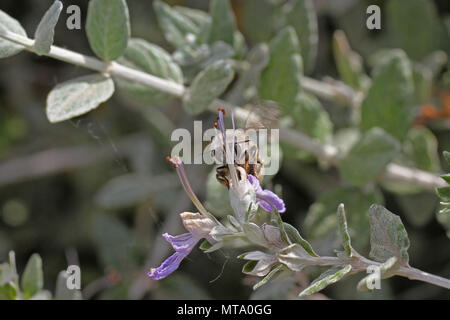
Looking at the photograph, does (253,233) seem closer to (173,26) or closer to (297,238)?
(297,238)

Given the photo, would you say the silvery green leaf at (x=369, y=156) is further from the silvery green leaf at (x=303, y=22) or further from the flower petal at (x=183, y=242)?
the flower petal at (x=183, y=242)

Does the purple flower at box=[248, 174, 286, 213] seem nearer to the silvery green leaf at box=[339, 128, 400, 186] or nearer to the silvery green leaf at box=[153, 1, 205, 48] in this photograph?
the silvery green leaf at box=[339, 128, 400, 186]

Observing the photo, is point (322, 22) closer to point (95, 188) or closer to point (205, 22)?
point (205, 22)

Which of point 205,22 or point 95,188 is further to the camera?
point 95,188

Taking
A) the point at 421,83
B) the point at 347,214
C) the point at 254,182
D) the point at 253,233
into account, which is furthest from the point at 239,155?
the point at 421,83
